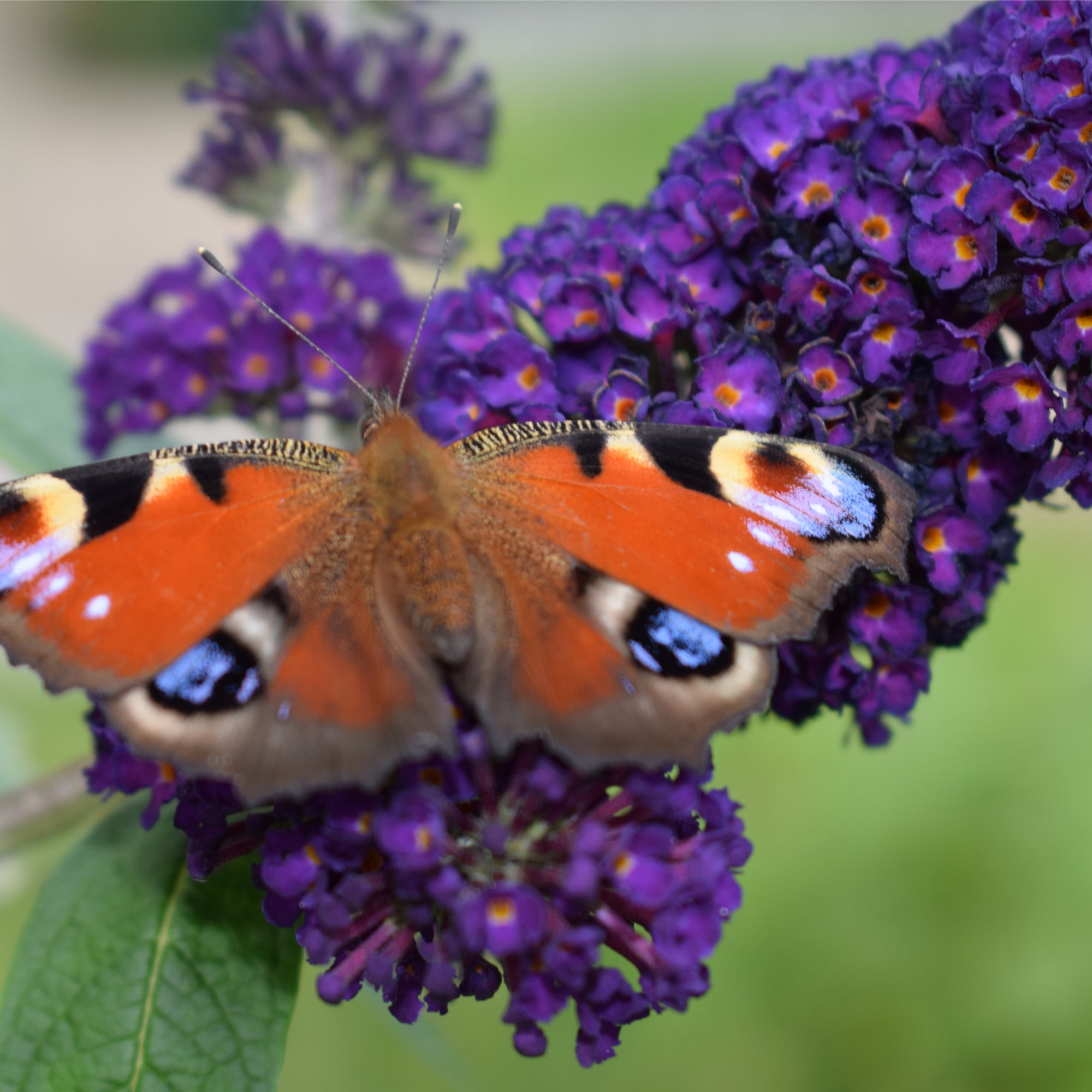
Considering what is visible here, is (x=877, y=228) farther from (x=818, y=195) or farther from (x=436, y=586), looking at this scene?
(x=436, y=586)

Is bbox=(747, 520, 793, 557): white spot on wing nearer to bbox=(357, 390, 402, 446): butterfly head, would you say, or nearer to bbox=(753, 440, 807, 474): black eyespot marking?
bbox=(753, 440, 807, 474): black eyespot marking

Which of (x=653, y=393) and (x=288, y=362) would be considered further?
(x=288, y=362)

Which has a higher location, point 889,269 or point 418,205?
point 889,269

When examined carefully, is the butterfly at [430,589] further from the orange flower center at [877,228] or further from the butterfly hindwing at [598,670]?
the orange flower center at [877,228]

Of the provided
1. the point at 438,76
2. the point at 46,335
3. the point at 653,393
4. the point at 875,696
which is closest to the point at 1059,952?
the point at 875,696

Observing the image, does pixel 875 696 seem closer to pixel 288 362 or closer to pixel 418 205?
pixel 288 362

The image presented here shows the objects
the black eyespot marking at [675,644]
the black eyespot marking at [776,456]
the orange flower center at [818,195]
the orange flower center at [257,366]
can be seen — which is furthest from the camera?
the orange flower center at [257,366]

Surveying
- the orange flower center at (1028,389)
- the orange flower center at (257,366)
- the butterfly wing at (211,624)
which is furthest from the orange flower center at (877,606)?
the orange flower center at (257,366)
